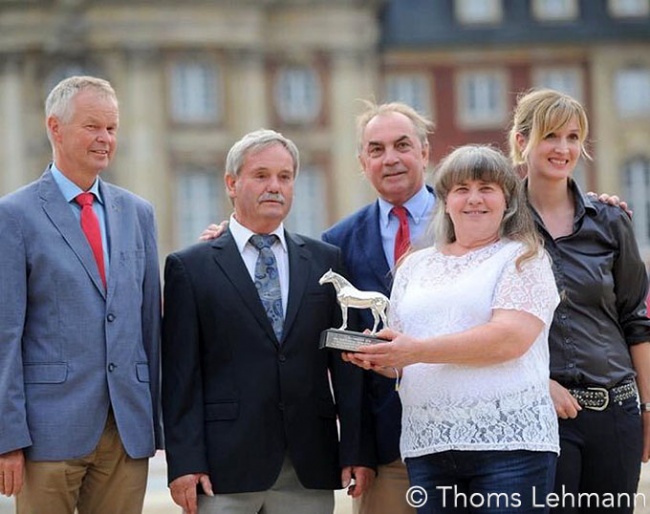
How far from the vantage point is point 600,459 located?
4.85m

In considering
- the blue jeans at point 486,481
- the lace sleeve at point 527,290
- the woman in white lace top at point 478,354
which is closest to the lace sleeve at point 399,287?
the woman in white lace top at point 478,354

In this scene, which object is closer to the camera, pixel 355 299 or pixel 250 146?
pixel 355 299

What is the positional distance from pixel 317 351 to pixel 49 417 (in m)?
1.07

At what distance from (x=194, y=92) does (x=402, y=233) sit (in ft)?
98.2

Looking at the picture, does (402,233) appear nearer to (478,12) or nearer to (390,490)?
(390,490)

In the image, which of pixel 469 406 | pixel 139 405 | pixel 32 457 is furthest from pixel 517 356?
pixel 32 457

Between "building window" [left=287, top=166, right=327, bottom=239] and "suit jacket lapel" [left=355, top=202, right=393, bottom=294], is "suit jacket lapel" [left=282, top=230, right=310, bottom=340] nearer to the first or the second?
"suit jacket lapel" [left=355, top=202, right=393, bottom=294]

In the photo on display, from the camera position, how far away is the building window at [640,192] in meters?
36.0

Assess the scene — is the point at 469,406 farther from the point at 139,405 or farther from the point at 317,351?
the point at 139,405

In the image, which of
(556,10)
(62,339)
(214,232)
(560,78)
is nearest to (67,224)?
(62,339)

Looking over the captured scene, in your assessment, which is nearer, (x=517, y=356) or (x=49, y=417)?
(x=517, y=356)

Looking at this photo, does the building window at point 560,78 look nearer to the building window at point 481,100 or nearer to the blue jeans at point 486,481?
the building window at point 481,100

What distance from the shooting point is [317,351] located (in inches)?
201
